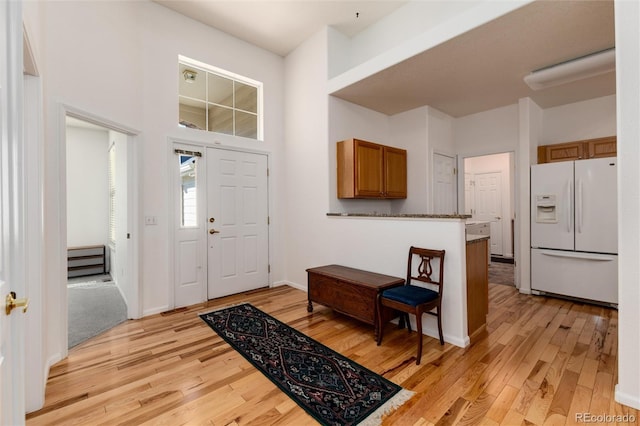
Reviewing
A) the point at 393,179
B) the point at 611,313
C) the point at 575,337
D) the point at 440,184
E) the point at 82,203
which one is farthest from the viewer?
the point at 82,203

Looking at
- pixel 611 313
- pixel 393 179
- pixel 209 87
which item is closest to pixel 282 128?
pixel 209 87

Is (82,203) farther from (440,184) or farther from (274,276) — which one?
(440,184)

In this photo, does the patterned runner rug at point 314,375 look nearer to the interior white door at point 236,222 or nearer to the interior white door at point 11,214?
the interior white door at point 236,222

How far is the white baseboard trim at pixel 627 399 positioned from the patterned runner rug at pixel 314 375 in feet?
4.30

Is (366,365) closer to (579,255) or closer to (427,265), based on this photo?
(427,265)

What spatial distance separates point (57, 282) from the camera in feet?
7.76

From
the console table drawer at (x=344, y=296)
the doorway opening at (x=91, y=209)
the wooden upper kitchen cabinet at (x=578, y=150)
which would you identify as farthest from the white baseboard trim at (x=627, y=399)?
the doorway opening at (x=91, y=209)

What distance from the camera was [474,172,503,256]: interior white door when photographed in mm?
6977

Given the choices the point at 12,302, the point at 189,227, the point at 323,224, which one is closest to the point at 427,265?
the point at 323,224

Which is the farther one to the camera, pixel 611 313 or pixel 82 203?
pixel 82 203

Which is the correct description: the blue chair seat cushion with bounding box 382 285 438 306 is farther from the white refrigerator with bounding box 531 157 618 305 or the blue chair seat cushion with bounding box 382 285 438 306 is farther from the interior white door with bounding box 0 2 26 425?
the white refrigerator with bounding box 531 157 618 305

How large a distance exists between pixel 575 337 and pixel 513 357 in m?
0.89

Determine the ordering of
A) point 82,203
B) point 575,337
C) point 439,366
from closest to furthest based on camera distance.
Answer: point 439,366 → point 575,337 → point 82,203

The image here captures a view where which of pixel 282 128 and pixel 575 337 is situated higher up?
pixel 282 128
